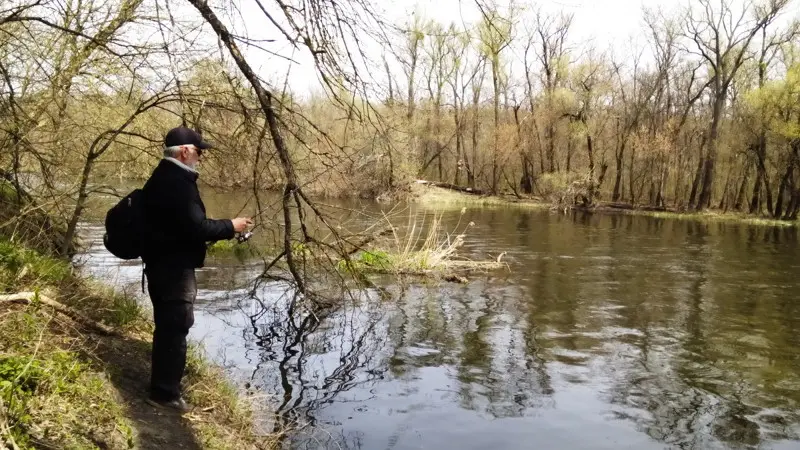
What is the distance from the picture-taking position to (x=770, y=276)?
15.3m

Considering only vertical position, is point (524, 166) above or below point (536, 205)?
above

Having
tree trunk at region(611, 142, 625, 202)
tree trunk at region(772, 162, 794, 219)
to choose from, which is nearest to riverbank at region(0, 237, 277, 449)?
tree trunk at region(772, 162, 794, 219)

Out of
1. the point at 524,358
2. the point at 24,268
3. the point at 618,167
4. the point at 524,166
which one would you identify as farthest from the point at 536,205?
the point at 24,268

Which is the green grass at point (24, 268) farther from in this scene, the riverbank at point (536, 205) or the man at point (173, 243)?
the riverbank at point (536, 205)

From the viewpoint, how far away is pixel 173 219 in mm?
4254

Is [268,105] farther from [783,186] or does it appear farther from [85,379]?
[783,186]

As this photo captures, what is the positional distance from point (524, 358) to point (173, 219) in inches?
209

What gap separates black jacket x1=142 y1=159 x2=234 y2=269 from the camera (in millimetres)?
4227

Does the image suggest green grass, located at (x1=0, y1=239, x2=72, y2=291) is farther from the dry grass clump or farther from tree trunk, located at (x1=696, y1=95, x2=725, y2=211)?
tree trunk, located at (x1=696, y1=95, x2=725, y2=211)

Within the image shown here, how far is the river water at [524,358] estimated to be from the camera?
6.09 m

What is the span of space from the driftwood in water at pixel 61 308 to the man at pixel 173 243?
100 cm

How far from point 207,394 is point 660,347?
6.43 meters

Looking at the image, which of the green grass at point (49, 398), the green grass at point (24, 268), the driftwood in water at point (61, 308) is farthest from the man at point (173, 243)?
Result: the green grass at point (24, 268)

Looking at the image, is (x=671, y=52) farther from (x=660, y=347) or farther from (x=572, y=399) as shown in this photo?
(x=572, y=399)
